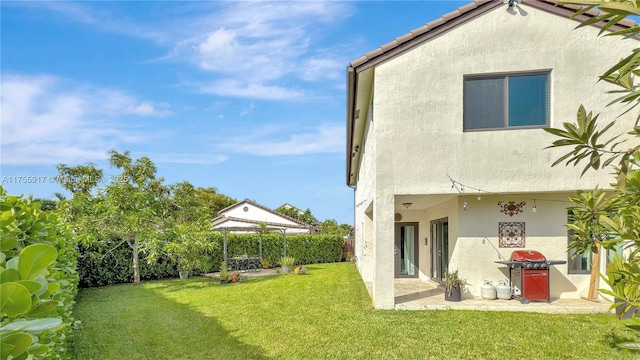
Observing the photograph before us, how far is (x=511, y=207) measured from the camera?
1059 centimetres

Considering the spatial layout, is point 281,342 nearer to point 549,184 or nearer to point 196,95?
point 549,184

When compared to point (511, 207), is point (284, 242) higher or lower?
lower

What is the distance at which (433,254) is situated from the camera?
1470 cm

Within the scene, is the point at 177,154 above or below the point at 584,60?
below

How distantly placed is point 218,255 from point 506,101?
1694 cm

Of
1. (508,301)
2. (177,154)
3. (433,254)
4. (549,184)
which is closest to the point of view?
(549,184)

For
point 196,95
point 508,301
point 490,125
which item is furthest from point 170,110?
point 508,301

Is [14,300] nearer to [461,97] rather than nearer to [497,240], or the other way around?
[461,97]

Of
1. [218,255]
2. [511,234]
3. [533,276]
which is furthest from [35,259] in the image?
[218,255]

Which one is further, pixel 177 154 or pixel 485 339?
pixel 177 154

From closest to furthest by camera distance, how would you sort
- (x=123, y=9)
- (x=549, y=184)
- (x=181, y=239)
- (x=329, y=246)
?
(x=123, y=9) < (x=549, y=184) < (x=181, y=239) < (x=329, y=246)

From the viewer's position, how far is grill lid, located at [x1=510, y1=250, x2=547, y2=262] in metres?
9.93

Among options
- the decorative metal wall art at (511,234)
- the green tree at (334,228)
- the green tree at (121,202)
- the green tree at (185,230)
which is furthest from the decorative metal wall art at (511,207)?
the green tree at (334,228)

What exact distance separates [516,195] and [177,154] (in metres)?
16.1
